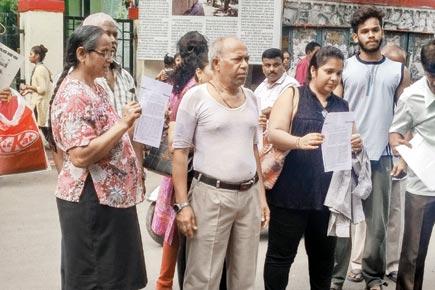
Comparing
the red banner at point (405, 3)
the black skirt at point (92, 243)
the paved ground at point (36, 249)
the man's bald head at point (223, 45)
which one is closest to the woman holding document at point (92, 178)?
the black skirt at point (92, 243)

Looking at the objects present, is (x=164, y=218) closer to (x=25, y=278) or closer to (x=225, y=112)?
(x=225, y=112)

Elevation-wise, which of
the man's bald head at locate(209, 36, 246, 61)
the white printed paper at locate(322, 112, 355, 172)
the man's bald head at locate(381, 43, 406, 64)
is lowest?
the white printed paper at locate(322, 112, 355, 172)

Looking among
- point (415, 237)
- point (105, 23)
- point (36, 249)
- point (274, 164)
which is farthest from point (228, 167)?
point (36, 249)

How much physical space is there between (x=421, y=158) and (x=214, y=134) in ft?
4.32

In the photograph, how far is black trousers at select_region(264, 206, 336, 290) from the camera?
407cm

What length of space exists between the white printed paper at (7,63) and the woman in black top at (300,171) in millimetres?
2328

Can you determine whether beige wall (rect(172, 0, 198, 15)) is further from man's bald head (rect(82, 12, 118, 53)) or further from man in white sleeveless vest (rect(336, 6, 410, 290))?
man's bald head (rect(82, 12, 118, 53))

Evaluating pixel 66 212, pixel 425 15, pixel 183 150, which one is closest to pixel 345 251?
pixel 183 150

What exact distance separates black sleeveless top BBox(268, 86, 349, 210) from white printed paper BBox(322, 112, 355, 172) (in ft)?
0.52

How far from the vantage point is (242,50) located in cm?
365

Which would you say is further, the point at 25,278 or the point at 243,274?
the point at 25,278

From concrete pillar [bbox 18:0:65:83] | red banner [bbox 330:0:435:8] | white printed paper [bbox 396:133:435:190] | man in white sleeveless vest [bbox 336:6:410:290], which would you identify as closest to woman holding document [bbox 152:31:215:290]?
man in white sleeveless vest [bbox 336:6:410:290]

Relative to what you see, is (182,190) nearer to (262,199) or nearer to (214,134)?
(214,134)

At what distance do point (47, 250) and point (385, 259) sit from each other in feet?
9.04
